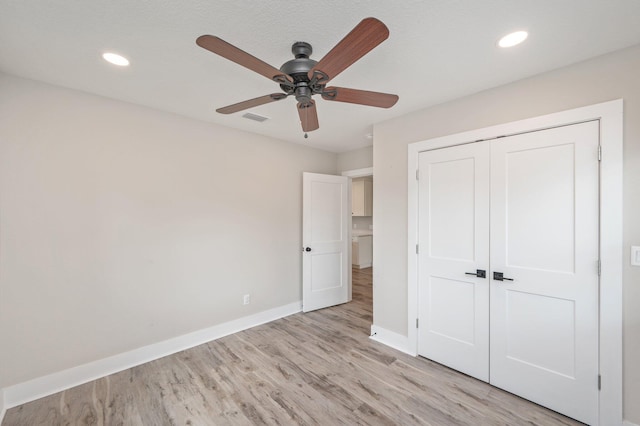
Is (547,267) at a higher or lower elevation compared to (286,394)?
higher

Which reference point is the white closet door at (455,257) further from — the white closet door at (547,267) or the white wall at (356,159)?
the white wall at (356,159)

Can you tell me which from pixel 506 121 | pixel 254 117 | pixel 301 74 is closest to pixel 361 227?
pixel 254 117

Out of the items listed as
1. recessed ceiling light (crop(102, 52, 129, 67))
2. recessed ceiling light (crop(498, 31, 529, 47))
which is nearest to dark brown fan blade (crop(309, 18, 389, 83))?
recessed ceiling light (crop(498, 31, 529, 47))

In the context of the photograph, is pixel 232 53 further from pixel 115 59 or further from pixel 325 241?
pixel 325 241

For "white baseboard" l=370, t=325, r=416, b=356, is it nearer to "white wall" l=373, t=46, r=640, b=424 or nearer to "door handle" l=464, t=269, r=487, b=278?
"white wall" l=373, t=46, r=640, b=424

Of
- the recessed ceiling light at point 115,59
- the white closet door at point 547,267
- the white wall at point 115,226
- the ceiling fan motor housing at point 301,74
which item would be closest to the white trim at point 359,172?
the white wall at point 115,226

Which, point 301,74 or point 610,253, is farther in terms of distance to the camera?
point 610,253

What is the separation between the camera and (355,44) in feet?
3.78

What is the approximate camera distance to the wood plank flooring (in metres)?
1.93

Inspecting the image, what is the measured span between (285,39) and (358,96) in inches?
22.4

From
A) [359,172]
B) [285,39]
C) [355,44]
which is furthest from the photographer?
[359,172]

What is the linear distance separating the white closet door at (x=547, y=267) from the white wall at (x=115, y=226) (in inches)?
107

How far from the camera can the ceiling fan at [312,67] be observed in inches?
43.5

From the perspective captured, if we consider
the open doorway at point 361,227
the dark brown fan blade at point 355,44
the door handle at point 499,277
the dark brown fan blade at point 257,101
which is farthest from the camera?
the open doorway at point 361,227
